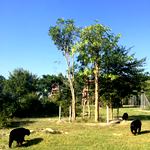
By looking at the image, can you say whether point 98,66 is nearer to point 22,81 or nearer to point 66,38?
point 66,38

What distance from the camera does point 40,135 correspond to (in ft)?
82.6

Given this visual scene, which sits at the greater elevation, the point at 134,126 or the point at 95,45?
the point at 95,45

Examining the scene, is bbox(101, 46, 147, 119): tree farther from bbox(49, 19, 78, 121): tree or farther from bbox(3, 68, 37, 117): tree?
bbox(3, 68, 37, 117): tree

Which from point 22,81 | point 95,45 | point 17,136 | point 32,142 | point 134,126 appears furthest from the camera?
point 22,81

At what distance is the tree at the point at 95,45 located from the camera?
39.5 m

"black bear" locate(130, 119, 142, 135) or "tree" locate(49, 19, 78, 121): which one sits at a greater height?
"tree" locate(49, 19, 78, 121)

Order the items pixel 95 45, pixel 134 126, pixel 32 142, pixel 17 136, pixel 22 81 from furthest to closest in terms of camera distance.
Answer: pixel 22 81
pixel 95 45
pixel 134 126
pixel 32 142
pixel 17 136

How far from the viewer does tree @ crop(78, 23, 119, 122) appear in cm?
3947

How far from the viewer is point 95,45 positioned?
39469mm

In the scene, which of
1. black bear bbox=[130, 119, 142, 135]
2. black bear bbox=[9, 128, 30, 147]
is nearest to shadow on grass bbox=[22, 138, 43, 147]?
black bear bbox=[9, 128, 30, 147]

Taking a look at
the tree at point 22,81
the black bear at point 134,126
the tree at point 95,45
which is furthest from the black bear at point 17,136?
the tree at point 22,81

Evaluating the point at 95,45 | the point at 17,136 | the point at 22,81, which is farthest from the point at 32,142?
the point at 22,81

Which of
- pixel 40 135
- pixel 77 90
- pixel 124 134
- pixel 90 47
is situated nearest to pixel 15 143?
pixel 40 135

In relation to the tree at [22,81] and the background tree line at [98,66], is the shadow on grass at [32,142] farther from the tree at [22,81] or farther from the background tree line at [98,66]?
the tree at [22,81]
